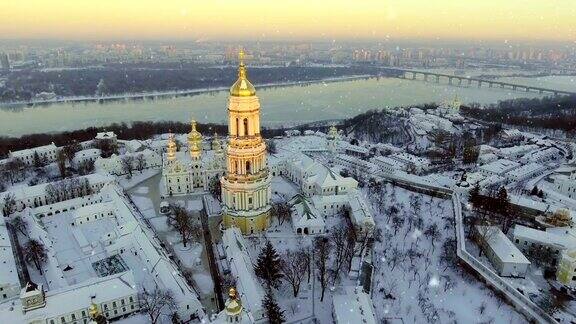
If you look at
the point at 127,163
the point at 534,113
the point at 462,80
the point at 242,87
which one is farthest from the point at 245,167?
the point at 462,80

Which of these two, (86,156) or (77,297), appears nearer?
(77,297)

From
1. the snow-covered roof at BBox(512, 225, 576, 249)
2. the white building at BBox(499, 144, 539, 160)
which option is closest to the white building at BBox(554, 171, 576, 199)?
the white building at BBox(499, 144, 539, 160)

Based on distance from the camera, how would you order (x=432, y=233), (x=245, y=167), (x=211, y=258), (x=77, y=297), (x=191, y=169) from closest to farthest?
(x=77, y=297), (x=211, y=258), (x=245, y=167), (x=432, y=233), (x=191, y=169)

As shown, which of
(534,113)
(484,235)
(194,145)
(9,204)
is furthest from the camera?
(534,113)

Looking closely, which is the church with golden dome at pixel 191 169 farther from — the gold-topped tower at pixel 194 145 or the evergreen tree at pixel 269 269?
the evergreen tree at pixel 269 269

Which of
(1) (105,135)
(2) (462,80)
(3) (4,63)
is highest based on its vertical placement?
(3) (4,63)

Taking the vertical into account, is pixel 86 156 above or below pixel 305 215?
above

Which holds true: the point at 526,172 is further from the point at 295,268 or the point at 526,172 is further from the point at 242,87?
the point at 242,87

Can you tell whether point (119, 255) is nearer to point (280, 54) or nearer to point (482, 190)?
point (482, 190)
